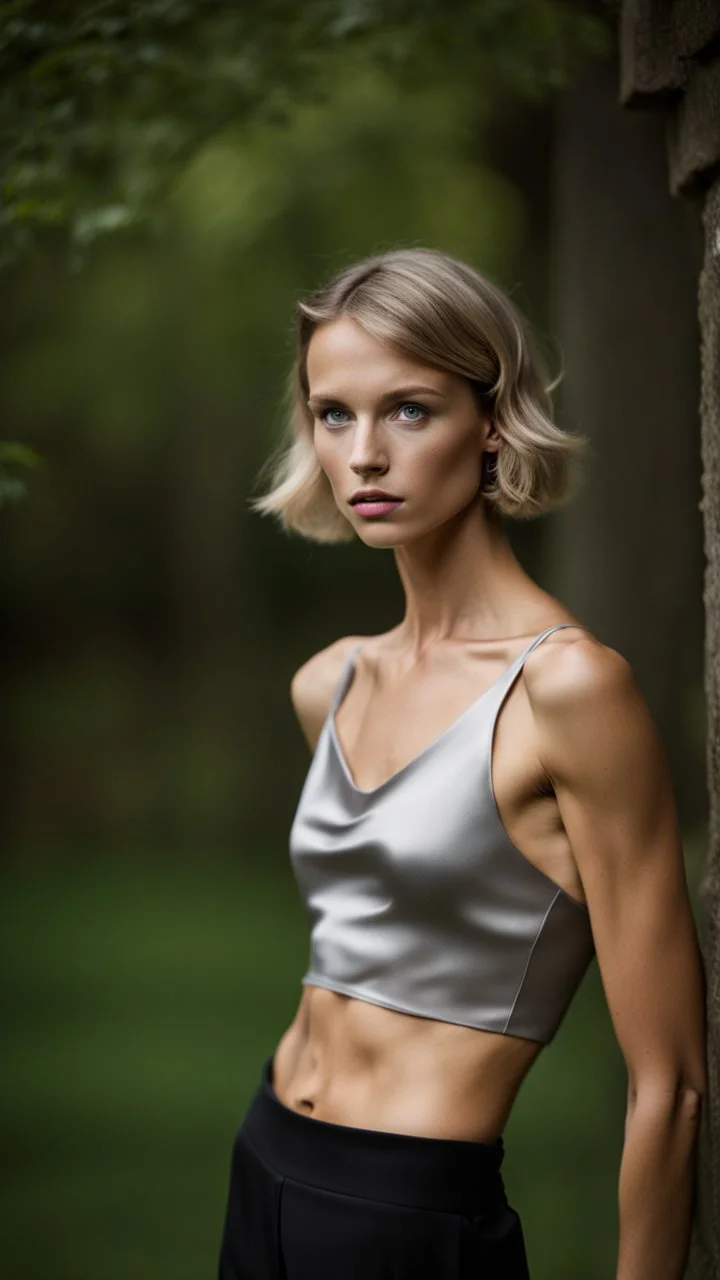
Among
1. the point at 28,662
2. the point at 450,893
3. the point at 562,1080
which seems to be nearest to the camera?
the point at 450,893

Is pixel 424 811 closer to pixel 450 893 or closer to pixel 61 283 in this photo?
pixel 450 893

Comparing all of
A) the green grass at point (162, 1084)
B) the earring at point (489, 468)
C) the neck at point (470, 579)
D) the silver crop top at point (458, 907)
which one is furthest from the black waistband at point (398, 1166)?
the green grass at point (162, 1084)

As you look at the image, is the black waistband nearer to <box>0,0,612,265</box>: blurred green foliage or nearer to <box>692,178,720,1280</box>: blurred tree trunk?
<box>692,178,720,1280</box>: blurred tree trunk

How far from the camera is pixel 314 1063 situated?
2.47 m

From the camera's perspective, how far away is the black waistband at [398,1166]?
221cm

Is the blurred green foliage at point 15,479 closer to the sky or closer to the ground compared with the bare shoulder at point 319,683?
closer to the sky

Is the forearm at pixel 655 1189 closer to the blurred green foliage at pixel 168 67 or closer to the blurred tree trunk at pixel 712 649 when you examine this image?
the blurred tree trunk at pixel 712 649

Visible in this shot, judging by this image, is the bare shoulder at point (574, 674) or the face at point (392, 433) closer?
the bare shoulder at point (574, 674)

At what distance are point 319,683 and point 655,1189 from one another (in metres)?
1.15

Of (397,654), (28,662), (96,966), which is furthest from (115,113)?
(28,662)

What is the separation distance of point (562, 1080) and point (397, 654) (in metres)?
5.40

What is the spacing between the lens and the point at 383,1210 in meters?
2.23

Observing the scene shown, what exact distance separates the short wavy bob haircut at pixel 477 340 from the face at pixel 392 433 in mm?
32

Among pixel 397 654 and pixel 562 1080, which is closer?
pixel 397 654
